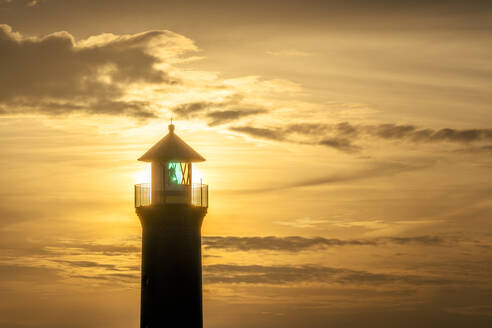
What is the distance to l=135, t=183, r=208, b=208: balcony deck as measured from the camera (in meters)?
63.7

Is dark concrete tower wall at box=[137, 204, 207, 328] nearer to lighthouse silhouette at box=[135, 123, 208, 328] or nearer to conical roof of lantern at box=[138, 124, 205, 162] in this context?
lighthouse silhouette at box=[135, 123, 208, 328]

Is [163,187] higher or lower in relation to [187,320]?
higher

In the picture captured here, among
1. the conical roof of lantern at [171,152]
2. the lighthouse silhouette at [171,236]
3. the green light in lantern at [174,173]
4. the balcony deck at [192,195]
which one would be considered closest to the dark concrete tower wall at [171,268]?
the lighthouse silhouette at [171,236]

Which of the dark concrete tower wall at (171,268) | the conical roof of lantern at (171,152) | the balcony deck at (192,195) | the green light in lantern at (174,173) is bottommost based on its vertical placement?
the dark concrete tower wall at (171,268)

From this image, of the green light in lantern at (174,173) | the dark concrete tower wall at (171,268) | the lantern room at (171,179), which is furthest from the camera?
the green light in lantern at (174,173)

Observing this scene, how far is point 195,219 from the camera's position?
209 ft

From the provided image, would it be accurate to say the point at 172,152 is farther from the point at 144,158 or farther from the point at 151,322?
the point at 151,322

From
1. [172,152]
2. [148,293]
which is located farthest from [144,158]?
[148,293]

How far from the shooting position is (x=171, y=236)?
207 ft

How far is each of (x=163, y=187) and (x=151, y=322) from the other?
6.18 metres

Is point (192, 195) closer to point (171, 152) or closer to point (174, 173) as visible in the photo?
point (174, 173)

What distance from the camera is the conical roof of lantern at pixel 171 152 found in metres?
63.7

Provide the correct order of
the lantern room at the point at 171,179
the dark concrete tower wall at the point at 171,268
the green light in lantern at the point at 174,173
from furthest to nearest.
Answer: the green light in lantern at the point at 174,173 < the lantern room at the point at 171,179 < the dark concrete tower wall at the point at 171,268

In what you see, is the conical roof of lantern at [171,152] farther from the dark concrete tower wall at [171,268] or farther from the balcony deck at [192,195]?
the dark concrete tower wall at [171,268]
